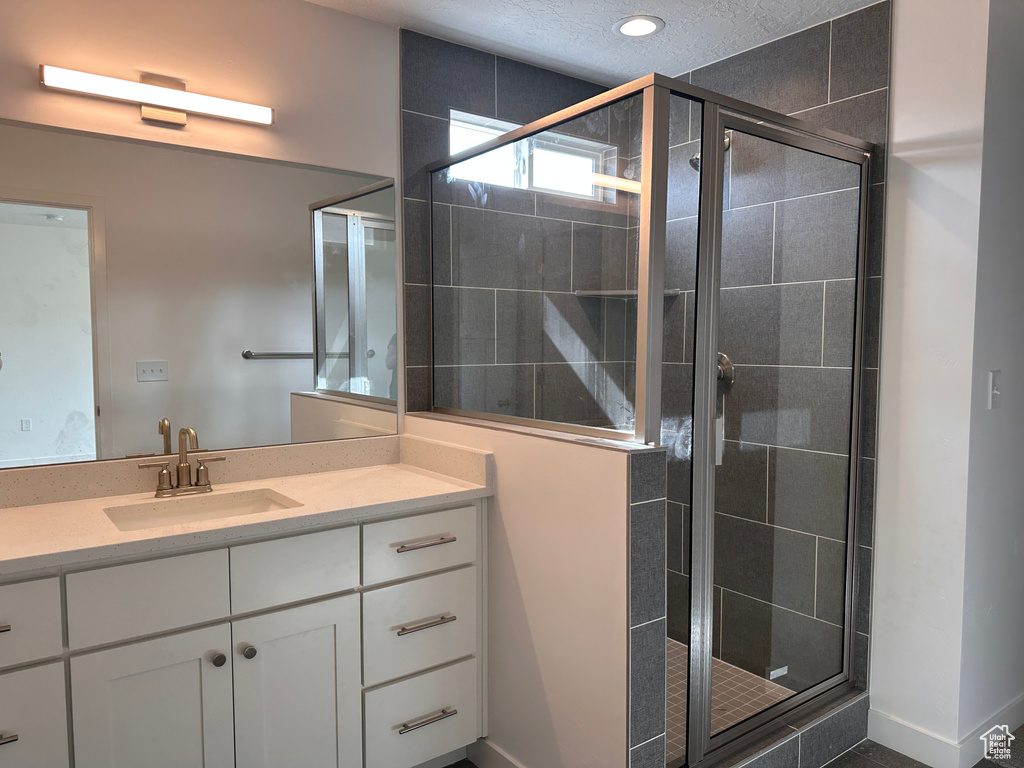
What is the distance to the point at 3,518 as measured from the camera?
166cm

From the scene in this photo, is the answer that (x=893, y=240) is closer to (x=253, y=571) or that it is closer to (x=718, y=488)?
(x=718, y=488)

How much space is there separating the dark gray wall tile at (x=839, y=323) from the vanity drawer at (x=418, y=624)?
1.28m

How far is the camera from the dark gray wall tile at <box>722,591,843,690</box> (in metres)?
1.93

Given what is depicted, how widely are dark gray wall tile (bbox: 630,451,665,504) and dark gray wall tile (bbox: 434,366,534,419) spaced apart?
19.0 inches

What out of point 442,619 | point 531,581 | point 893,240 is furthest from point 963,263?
point 442,619

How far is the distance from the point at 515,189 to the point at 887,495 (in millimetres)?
1499

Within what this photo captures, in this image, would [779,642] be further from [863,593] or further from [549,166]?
[549,166]

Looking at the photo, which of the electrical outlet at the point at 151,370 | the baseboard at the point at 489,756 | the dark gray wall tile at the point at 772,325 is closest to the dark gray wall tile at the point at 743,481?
the dark gray wall tile at the point at 772,325

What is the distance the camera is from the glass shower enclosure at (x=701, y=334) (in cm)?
169

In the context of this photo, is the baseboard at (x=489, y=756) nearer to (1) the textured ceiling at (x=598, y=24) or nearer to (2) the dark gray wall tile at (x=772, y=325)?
(2) the dark gray wall tile at (x=772, y=325)

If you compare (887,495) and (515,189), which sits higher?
(515,189)

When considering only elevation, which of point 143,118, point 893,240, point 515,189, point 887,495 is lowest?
point 887,495

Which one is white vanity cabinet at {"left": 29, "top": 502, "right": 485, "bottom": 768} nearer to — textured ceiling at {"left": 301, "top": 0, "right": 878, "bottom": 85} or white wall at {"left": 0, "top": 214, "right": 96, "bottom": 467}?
white wall at {"left": 0, "top": 214, "right": 96, "bottom": 467}

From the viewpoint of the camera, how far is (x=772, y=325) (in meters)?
1.98
